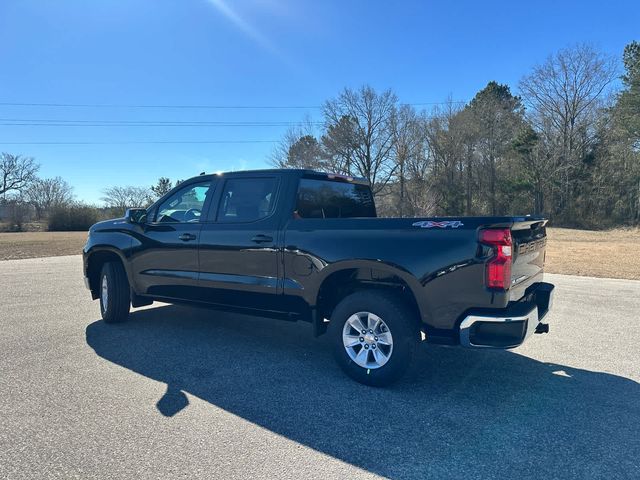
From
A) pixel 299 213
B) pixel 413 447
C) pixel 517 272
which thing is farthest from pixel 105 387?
pixel 517 272

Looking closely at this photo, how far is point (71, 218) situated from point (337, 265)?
196ft

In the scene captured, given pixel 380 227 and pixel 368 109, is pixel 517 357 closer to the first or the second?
pixel 380 227

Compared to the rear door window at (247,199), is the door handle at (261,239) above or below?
below

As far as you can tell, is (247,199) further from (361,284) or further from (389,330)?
(389,330)

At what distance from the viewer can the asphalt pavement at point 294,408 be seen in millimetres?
2561

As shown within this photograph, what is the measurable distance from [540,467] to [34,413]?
Result: 140 inches

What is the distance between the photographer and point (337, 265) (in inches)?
150

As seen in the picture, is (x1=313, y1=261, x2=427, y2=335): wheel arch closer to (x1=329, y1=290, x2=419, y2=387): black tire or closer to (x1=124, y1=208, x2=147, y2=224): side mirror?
(x1=329, y1=290, x2=419, y2=387): black tire

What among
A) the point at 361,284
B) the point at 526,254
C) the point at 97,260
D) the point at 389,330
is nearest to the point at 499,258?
the point at 526,254

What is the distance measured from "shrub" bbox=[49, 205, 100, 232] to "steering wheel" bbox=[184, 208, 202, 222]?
55.6 m

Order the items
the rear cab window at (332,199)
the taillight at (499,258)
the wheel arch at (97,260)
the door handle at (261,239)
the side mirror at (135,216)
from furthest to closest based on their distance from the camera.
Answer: the wheel arch at (97,260) → the side mirror at (135,216) → the rear cab window at (332,199) → the door handle at (261,239) → the taillight at (499,258)

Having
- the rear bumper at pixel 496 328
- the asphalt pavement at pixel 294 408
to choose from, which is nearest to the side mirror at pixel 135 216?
the asphalt pavement at pixel 294 408

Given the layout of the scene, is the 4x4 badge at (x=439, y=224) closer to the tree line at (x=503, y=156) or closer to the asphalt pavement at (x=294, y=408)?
the asphalt pavement at (x=294, y=408)

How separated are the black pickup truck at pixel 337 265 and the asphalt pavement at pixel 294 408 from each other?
1.61 feet
